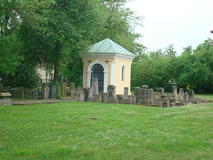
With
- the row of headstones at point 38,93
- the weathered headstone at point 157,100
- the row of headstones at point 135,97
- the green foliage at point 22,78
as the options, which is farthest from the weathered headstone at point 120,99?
the green foliage at point 22,78

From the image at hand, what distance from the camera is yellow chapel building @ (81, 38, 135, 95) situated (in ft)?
105

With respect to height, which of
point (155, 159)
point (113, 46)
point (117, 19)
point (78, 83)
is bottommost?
point (155, 159)

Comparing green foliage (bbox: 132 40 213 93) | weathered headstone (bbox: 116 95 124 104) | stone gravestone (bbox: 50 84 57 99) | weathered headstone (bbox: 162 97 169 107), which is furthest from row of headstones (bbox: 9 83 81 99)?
green foliage (bbox: 132 40 213 93)

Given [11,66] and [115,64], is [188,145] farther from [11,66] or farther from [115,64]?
[115,64]

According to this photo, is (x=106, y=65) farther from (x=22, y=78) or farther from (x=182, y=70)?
(x=182, y=70)

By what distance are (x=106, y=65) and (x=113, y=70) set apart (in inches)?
35.0

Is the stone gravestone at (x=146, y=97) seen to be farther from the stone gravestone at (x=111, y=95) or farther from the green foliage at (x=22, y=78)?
the green foliage at (x=22, y=78)

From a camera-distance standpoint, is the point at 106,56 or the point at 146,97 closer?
the point at 146,97

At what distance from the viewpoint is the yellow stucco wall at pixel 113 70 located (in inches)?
1258

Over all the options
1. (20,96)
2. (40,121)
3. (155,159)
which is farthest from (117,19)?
(155,159)

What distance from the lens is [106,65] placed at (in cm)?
3225

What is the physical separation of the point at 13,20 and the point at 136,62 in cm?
3539

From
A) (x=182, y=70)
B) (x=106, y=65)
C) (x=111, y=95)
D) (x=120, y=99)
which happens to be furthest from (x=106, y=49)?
(x=182, y=70)

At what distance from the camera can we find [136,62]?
56562 mm
